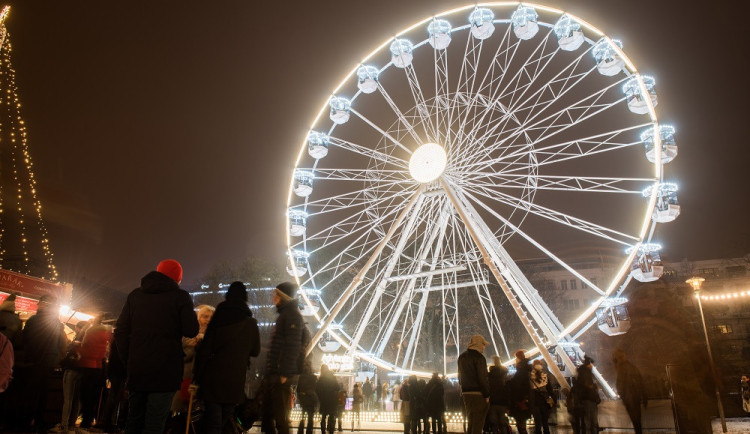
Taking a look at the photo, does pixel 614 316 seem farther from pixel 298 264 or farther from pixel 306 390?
pixel 298 264

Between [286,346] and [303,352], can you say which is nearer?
[286,346]

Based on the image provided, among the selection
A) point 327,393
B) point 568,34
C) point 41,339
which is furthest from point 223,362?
point 568,34

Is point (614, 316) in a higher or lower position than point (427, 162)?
lower

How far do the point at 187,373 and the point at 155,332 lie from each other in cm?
156

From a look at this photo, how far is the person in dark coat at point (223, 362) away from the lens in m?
4.46

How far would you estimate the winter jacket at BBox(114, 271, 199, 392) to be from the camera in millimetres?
4041

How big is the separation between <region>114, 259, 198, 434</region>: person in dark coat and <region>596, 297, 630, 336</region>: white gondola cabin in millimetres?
12367

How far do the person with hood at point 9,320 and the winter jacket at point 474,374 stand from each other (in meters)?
5.79

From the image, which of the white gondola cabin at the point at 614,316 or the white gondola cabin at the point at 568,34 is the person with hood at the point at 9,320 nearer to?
the white gondola cabin at the point at 614,316

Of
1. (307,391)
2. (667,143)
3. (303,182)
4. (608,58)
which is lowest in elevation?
(307,391)

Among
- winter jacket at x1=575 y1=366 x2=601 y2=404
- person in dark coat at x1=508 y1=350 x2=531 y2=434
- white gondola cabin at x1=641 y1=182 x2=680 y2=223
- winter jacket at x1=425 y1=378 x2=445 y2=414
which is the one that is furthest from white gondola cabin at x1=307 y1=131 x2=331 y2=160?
winter jacket at x1=575 y1=366 x2=601 y2=404

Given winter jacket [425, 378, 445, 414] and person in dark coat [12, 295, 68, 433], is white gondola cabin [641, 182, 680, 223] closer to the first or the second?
winter jacket [425, 378, 445, 414]

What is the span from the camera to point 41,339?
260 inches

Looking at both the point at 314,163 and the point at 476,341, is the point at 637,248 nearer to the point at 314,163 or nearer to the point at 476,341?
the point at 476,341
